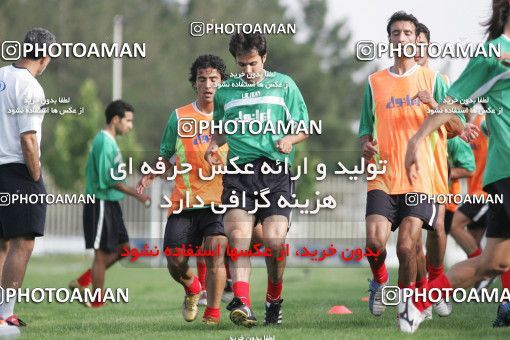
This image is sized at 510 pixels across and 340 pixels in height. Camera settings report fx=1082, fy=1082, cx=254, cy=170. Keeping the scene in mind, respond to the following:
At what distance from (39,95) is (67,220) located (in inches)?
1109

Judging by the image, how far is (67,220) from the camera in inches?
1428

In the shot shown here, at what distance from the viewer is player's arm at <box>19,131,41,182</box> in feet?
28.0

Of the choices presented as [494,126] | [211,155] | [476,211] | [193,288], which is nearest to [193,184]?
[211,155]

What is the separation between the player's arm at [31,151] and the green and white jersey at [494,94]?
11.0ft

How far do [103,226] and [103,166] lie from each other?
0.71 meters

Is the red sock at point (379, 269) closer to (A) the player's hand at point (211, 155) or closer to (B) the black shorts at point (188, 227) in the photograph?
(B) the black shorts at point (188, 227)

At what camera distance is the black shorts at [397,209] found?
8555 mm

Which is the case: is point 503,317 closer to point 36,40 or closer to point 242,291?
point 242,291

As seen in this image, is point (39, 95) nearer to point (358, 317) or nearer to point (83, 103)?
point (358, 317)

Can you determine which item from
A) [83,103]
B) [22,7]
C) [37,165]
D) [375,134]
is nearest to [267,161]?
[375,134]

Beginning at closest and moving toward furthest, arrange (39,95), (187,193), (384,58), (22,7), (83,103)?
(39,95), (384,58), (187,193), (83,103), (22,7)

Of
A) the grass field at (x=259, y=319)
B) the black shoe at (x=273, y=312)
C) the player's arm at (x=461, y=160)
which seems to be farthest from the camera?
the player's arm at (x=461, y=160)

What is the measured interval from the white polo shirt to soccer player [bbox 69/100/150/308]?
12.1ft
